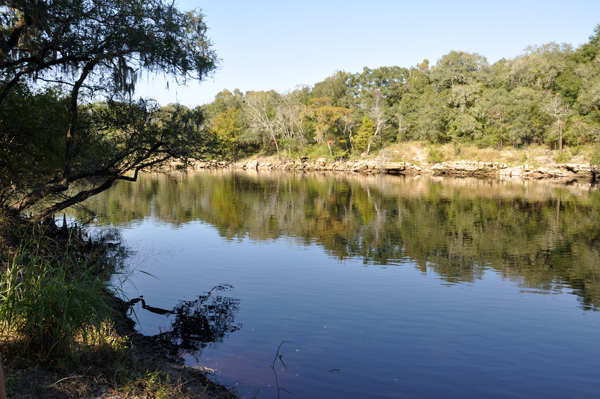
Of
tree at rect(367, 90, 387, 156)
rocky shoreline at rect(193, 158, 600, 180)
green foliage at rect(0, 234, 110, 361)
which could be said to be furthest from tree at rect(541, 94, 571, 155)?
green foliage at rect(0, 234, 110, 361)

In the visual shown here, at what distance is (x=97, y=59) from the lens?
11.5 m

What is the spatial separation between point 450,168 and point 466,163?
2369 mm

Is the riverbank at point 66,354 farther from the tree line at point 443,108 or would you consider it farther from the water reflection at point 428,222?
the tree line at point 443,108

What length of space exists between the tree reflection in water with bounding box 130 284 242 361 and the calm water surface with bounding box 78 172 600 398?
45 millimetres

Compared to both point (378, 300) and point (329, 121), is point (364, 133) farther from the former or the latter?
point (378, 300)

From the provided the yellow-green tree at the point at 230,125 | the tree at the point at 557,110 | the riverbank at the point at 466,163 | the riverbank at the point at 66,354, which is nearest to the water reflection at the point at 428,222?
the riverbank at the point at 66,354

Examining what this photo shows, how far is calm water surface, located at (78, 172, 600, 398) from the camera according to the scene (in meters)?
7.30

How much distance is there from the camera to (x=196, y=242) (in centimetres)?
1883

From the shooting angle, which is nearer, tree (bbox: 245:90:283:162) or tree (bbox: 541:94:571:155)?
tree (bbox: 541:94:571:155)

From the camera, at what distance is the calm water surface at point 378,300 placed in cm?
730

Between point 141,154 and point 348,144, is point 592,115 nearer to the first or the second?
point 348,144

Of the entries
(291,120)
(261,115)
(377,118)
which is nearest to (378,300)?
(377,118)

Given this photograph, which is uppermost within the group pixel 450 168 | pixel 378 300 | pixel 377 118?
pixel 377 118

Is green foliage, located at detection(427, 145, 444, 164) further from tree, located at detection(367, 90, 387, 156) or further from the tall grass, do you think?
the tall grass
